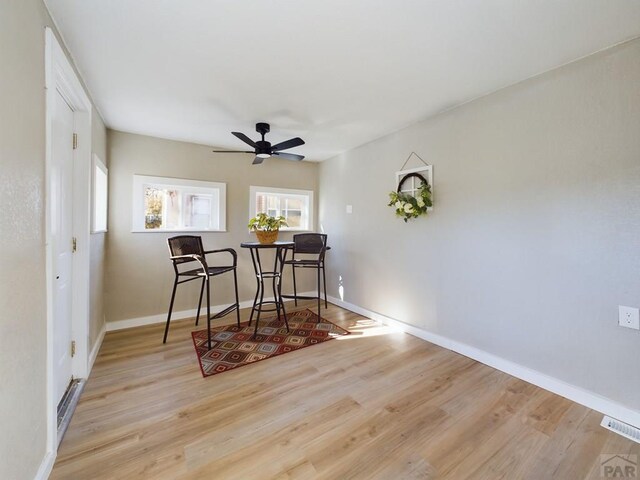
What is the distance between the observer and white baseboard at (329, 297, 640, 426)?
1.67 metres

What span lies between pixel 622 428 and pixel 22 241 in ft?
10.6

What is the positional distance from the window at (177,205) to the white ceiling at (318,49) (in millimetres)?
880

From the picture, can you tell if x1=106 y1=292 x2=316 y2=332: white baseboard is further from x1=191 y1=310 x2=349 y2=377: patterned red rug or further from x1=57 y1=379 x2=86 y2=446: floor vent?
x1=57 y1=379 x2=86 y2=446: floor vent

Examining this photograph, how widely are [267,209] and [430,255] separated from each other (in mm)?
2466

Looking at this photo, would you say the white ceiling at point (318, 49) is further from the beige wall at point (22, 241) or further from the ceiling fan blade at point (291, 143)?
the beige wall at point (22, 241)

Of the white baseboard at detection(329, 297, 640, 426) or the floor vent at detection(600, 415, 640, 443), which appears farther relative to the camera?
the white baseboard at detection(329, 297, 640, 426)

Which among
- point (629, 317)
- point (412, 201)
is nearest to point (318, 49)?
point (412, 201)

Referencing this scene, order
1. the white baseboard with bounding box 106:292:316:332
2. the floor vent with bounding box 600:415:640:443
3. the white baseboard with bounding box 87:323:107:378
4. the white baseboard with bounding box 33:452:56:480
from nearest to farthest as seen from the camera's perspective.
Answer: the white baseboard with bounding box 33:452:56:480 < the floor vent with bounding box 600:415:640:443 < the white baseboard with bounding box 87:323:107:378 < the white baseboard with bounding box 106:292:316:332

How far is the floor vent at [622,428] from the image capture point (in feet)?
4.99

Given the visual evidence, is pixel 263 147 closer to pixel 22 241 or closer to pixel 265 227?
pixel 265 227

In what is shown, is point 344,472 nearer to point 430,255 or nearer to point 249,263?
point 430,255

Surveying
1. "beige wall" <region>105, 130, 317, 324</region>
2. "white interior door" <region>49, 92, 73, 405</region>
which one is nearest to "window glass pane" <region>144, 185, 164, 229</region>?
"beige wall" <region>105, 130, 317, 324</region>

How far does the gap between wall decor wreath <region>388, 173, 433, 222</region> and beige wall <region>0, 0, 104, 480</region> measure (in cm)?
273

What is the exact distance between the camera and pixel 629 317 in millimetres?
1639
